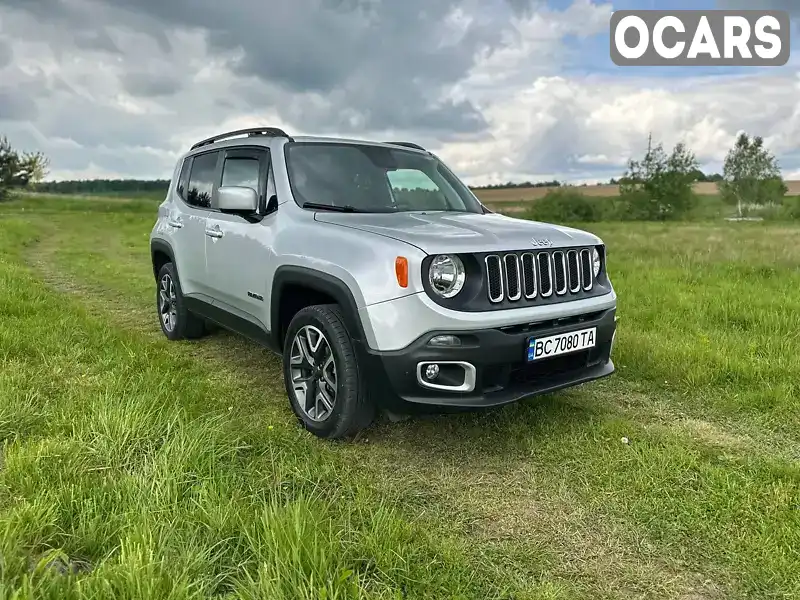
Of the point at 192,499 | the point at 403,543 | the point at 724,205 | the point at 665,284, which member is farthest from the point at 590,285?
the point at 724,205

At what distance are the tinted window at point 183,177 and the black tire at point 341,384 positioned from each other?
111 inches

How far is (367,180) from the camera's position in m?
4.45

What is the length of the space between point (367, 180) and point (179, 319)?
2.69 m

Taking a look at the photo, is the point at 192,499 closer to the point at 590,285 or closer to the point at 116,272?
the point at 590,285

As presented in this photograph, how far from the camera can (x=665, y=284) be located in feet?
28.2

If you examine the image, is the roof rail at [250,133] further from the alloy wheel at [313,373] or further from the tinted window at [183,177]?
the alloy wheel at [313,373]

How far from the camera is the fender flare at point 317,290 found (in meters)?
3.43

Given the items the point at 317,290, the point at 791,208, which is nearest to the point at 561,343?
the point at 317,290

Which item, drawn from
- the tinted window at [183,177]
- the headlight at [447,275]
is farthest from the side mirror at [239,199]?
the tinted window at [183,177]

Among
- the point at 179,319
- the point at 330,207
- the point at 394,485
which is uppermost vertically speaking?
the point at 330,207

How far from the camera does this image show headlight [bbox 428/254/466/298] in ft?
10.6

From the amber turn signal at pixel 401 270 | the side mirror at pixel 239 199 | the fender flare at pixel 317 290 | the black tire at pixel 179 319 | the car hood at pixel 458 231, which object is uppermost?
the side mirror at pixel 239 199

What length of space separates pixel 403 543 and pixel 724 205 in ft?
263

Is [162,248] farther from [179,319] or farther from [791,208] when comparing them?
[791,208]
